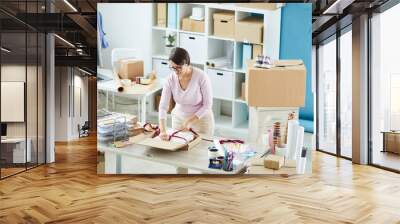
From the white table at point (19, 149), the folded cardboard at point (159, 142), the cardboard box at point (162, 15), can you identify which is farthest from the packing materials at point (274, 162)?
the white table at point (19, 149)

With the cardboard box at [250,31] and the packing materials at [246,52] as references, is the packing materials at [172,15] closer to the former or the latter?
the cardboard box at [250,31]

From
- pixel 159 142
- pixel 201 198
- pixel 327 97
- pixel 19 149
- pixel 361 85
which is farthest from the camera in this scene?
pixel 327 97

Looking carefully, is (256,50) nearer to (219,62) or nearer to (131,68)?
(219,62)

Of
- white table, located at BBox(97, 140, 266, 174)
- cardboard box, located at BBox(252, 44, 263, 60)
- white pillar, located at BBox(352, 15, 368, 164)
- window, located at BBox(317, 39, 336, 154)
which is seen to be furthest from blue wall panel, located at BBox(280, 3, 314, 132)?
window, located at BBox(317, 39, 336, 154)

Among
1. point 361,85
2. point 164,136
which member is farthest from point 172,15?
point 361,85

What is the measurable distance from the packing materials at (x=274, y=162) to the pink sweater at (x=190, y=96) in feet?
3.86

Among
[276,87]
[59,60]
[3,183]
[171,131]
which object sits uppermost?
[59,60]

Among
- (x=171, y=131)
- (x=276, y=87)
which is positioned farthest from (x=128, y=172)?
(x=276, y=87)

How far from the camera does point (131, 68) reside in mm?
5898

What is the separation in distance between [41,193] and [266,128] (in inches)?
128

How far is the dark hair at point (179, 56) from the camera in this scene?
5914 millimetres

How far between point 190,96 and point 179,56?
0.63m

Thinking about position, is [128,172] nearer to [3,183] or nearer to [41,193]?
[41,193]

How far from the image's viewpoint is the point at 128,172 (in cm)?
603
